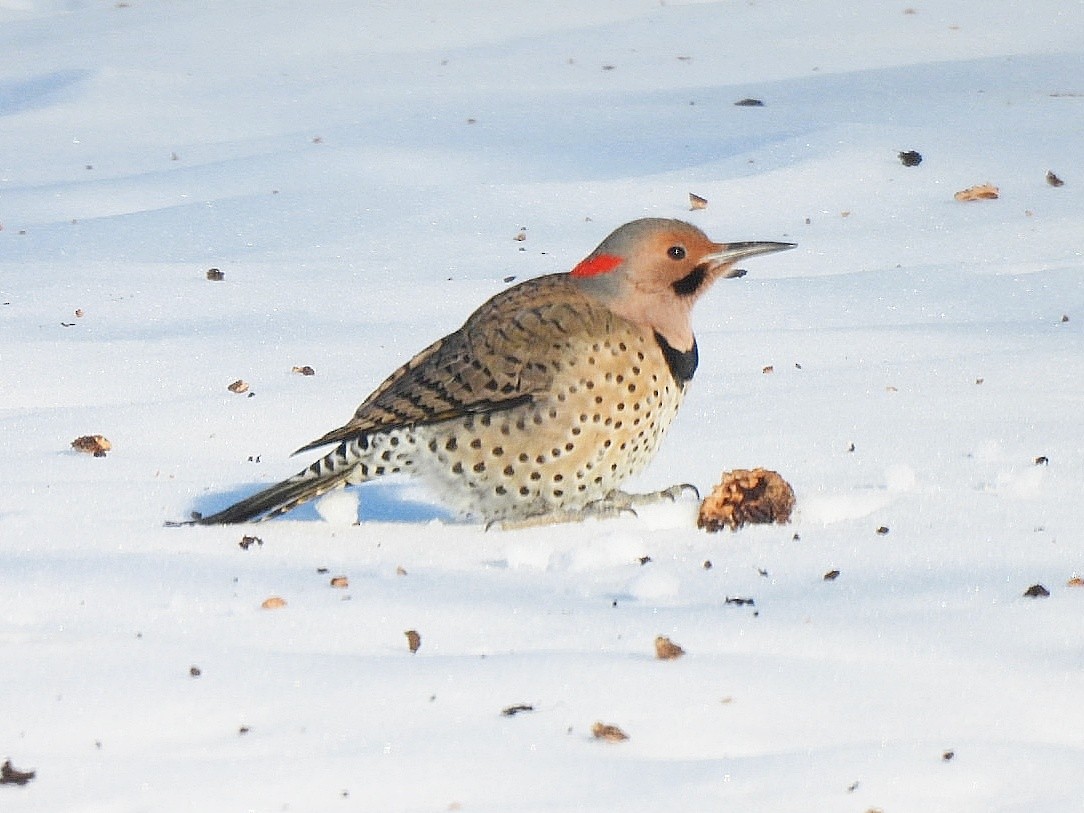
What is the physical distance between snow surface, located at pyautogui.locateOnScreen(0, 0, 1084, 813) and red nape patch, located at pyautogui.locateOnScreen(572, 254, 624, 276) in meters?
0.56

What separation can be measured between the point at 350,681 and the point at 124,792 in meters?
0.52

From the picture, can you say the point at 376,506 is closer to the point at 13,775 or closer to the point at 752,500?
the point at 752,500

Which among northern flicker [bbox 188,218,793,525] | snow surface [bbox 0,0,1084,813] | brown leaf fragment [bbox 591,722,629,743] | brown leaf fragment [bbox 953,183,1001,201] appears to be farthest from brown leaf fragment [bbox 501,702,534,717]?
brown leaf fragment [bbox 953,183,1001,201]

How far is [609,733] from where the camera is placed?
2803 mm

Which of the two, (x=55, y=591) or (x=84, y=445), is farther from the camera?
(x=84, y=445)

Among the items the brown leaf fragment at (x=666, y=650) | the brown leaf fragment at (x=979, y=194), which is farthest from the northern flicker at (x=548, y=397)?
the brown leaf fragment at (x=979, y=194)

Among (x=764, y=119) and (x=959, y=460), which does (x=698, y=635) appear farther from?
(x=764, y=119)

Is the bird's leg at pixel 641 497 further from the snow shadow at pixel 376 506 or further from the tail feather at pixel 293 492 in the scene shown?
Answer: the tail feather at pixel 293 492

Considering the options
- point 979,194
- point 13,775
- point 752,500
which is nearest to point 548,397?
point 752,500

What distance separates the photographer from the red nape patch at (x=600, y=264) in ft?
13.6

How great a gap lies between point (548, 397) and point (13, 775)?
65.6 inches

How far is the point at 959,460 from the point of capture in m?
4.42

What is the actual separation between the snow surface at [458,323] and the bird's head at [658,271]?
0.44 metres

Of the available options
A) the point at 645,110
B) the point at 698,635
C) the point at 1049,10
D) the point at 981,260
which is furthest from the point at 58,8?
Result: the point at 698,635
